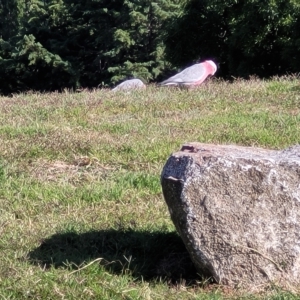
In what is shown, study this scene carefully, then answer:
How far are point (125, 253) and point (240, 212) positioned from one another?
34.4 inches

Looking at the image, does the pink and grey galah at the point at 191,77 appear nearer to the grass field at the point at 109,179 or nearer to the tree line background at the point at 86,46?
the grass field at the point at 109,179

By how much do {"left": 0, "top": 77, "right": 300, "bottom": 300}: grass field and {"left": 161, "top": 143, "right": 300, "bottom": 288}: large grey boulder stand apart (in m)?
0.15

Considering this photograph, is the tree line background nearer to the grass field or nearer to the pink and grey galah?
the pink and grey galah

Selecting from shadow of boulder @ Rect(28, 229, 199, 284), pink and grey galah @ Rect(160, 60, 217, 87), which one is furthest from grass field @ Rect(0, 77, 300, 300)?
pink and grey galah @ Rect(160, 60, 217, 87)

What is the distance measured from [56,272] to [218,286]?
880 millimetres

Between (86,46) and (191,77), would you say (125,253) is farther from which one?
(86,46)

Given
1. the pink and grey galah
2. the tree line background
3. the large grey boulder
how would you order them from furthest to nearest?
the tree line background < the pink and grey galah < the large grey boulder

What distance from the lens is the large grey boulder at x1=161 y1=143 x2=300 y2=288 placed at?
381 centimetres

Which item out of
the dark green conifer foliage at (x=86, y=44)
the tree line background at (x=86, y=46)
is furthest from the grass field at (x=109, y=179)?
the dark green conifer foliage at (x=86, y=44)

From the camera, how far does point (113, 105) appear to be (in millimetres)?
9062

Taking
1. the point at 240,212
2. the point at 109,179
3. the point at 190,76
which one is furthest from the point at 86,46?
the point at 240,212

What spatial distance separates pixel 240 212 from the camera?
3.82 meters

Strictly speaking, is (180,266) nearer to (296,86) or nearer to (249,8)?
(296,86)

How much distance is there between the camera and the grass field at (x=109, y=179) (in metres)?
4.00
